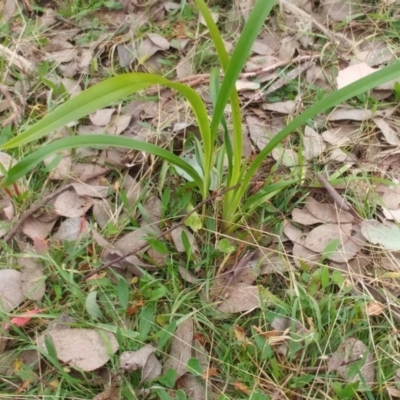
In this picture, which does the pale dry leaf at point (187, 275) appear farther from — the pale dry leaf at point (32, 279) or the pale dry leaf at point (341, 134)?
the pale dry leaf at point (341, 134)

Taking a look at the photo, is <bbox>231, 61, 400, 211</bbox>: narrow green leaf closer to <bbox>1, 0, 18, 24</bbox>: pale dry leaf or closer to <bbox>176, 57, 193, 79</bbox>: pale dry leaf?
<bbox>176, 57, 193, 79</bbox>: pale dry leaf

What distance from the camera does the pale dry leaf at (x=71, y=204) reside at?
1.17m

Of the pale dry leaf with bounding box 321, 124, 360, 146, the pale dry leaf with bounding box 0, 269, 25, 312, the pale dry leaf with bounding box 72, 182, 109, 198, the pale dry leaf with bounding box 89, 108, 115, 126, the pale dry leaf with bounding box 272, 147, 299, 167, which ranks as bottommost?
the pale dry leaf with bounding box 0, 269, 25, 312

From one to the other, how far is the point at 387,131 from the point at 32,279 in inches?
34.7

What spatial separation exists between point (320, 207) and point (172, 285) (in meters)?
0.37

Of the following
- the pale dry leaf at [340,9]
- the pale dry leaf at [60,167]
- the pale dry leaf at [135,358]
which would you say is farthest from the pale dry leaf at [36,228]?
the pale dry leaf at [340,9]

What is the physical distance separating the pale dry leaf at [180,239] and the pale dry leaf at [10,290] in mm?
323

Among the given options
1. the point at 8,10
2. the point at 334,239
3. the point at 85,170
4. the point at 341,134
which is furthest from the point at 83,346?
the point at 8,10

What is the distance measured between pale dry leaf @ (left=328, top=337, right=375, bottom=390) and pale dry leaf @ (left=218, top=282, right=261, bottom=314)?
0.17 m

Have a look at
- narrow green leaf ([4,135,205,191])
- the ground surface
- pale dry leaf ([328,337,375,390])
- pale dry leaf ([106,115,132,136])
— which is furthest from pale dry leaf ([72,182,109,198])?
pale dry leaf ([328,337,375,390])

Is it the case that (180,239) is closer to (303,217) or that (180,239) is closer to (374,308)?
(303,217)

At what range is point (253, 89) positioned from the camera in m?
1.38

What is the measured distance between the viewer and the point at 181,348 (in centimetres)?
99

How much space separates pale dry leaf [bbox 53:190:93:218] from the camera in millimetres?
1168
